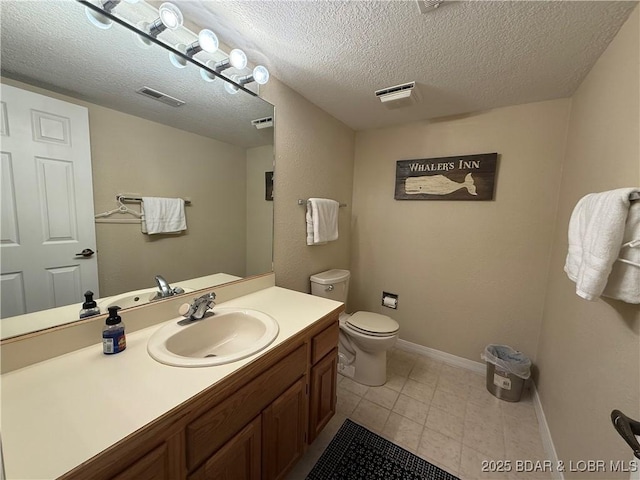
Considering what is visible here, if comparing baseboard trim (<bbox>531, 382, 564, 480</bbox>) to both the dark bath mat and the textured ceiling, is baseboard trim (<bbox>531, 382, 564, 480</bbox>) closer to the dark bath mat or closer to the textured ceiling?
the dark bath mat

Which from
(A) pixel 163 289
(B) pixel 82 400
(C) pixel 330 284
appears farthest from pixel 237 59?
(C) pixel 330 284

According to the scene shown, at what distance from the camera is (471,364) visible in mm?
2086

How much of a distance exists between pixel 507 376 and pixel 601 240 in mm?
1415

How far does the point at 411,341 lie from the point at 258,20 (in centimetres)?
259

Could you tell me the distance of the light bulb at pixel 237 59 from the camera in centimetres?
118

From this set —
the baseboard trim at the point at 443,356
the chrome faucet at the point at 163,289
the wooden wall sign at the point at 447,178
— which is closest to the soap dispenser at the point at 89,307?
the chrome faucet at the point at 163,289

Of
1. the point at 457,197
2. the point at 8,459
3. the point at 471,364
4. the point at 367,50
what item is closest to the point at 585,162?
the point at 457,197

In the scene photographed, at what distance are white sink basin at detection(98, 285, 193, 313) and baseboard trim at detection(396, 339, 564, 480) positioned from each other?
6.94 feet

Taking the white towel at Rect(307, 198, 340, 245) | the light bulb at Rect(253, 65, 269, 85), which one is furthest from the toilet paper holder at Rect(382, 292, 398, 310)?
the light bulb at Rect(253, 65, 269, 85)

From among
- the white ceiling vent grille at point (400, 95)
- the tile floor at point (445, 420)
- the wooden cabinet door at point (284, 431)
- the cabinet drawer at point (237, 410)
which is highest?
the white ceiling vent grille at point (400, 95)

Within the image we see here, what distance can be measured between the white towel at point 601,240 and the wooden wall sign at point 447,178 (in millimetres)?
1074

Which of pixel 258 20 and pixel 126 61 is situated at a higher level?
pixel 258 20

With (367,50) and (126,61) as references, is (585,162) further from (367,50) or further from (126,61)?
(126,61)

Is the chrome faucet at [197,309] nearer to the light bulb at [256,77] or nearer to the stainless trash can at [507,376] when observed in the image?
the light bulb at [256,77]
